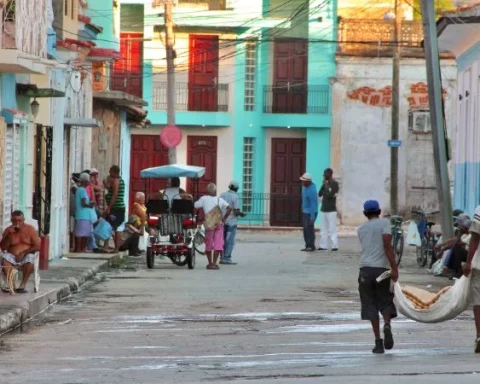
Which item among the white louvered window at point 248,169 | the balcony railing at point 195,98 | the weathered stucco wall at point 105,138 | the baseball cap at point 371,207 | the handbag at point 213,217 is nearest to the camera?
the baseball cap at point 371,207

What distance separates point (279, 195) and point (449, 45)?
19903 millimetres

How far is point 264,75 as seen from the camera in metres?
54.3

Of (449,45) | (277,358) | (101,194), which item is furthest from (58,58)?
(277,358)

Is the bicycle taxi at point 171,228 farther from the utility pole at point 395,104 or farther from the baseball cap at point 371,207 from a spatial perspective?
the utility pole at point 395,104

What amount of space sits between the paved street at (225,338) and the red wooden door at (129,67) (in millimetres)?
27153

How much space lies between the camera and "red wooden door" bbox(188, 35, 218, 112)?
2137 inches

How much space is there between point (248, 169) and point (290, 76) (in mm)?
3521

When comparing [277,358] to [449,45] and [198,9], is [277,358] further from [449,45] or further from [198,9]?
[198,9]

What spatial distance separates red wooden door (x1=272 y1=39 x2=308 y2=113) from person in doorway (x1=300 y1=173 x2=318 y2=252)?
16.7 m

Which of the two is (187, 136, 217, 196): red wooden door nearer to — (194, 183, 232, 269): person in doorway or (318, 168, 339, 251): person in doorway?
(318, 168, 339, 251): person in doorway

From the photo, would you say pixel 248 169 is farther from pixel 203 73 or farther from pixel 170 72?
pixel 170 72

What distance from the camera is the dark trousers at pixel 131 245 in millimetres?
34969

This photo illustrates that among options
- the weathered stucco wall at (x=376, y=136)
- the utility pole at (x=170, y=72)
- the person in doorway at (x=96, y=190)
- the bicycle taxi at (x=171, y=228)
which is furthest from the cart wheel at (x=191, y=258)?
the weathered stucco wall at (x=376, y=136)

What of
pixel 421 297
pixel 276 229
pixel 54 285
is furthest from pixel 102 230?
pixel 276 229
